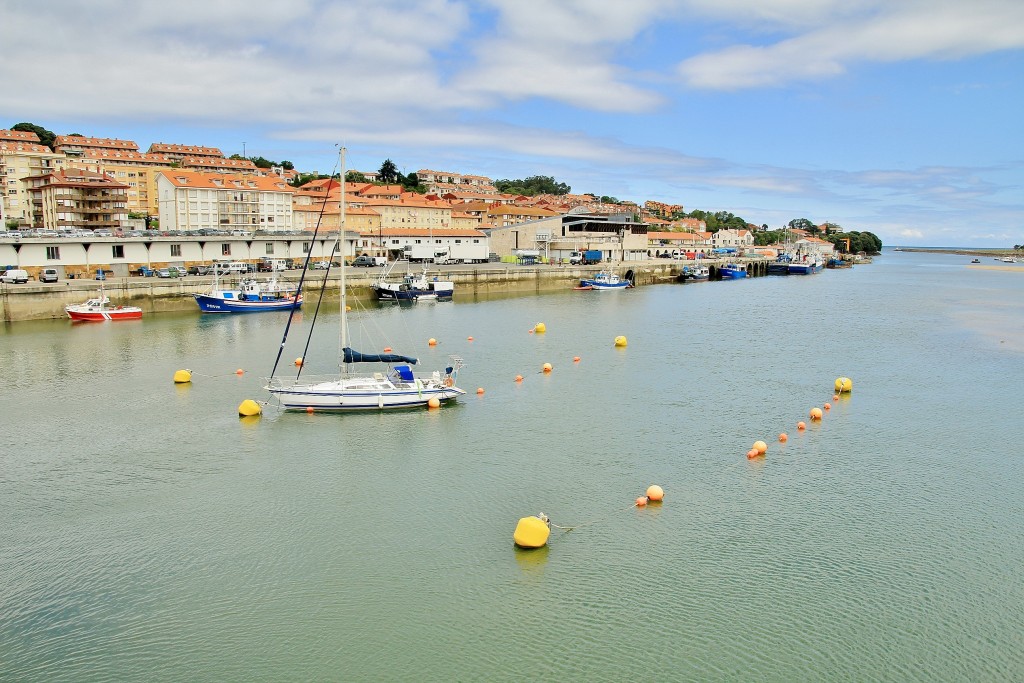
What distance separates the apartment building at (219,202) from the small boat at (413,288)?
72.7 ft

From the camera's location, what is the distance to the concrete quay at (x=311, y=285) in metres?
46.4

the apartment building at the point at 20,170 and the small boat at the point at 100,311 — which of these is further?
the apartment building at the point at 20,170

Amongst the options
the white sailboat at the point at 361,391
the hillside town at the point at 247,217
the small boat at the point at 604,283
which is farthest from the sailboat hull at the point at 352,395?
the small boat at the point at 604,283

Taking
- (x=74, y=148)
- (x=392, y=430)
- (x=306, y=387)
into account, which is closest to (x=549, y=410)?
(x=392, y=430)

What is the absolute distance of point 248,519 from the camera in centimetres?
1695

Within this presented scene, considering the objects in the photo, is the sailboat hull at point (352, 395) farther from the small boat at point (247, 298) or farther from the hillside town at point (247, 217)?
the hillside town at point (247, 217)

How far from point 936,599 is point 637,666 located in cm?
629

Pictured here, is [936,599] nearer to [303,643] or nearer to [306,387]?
[303,643]

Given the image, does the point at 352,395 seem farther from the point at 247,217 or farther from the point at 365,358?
the point at 247,217

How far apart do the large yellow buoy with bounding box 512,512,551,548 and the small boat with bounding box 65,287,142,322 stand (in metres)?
40.7

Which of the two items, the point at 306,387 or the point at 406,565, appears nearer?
the point at 406,565

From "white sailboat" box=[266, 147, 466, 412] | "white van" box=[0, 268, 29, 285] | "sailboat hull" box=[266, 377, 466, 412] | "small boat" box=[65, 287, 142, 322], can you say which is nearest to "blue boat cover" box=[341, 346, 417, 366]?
"white sailboat" box=[266, 147, 466, 412]

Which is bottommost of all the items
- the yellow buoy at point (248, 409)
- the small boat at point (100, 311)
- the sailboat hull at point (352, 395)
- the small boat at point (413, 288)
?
the yellow buoy at point (248, 409)

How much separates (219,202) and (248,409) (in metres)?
64.8
